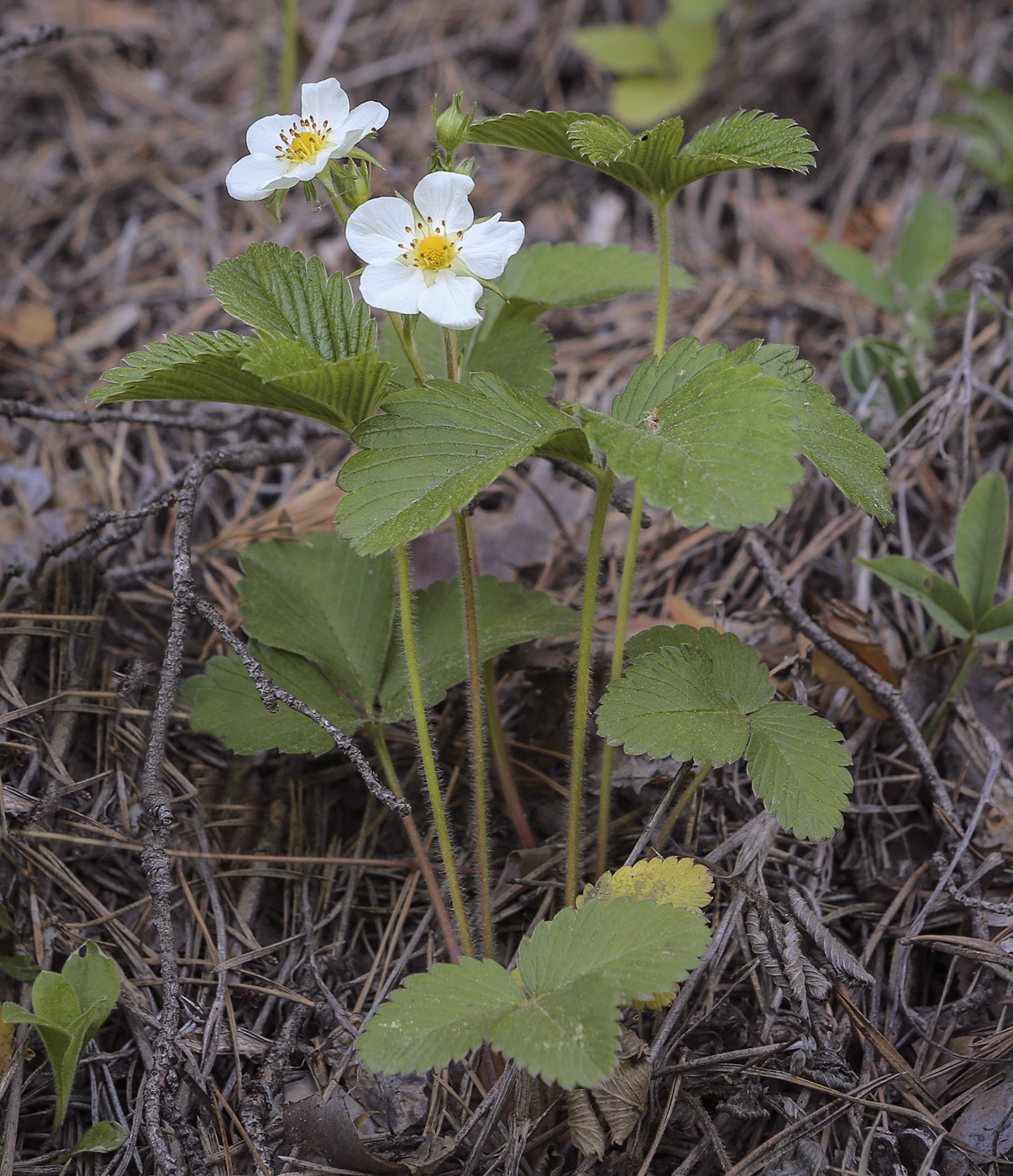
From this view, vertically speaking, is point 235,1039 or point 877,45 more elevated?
point 877,45

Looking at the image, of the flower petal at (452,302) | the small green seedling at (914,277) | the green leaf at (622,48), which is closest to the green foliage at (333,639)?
the flower petal at (452,302)

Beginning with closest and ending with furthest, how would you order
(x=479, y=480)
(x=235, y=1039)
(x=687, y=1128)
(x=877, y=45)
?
(x=479, y=480) → (x=687, y=1128) → (x=235, y=1039) → (x=877, y=45)

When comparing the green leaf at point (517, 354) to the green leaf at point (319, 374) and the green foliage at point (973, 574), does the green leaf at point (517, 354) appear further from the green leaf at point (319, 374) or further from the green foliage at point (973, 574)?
the green foliage at point (973, 574)

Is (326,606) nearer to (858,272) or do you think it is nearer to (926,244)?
(858,272)

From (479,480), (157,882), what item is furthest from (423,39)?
(157,882)

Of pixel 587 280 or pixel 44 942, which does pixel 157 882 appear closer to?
pixel 44 942

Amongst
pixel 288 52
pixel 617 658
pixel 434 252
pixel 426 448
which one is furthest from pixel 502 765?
pixel 288 52

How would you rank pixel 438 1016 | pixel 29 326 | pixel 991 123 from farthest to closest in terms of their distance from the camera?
1. pixel 991 123
2. pixel 29 326
3. pixel 438 1016
